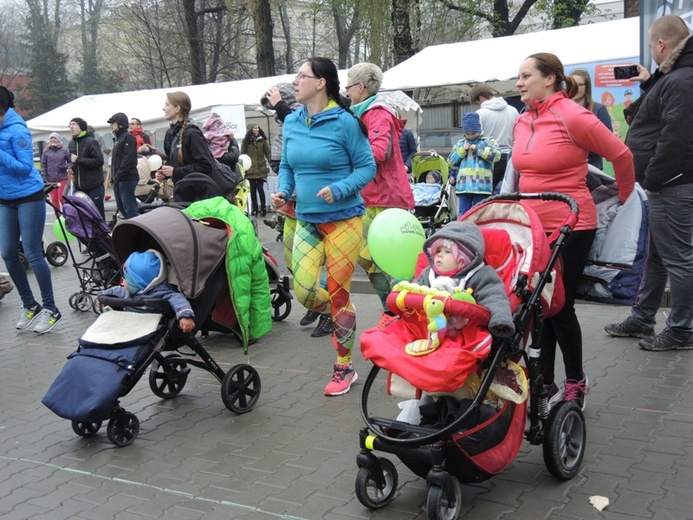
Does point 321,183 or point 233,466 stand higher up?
point 321,183

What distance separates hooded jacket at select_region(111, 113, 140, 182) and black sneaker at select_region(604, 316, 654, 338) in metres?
9.20

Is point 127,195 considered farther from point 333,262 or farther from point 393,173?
point 333,262

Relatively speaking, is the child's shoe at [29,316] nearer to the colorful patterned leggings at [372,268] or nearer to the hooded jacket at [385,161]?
the colorful patterned leggings at [372,268]

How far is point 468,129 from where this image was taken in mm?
8609

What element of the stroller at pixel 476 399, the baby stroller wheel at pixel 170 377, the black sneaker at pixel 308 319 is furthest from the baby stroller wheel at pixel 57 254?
the stroller at pixel 476 399

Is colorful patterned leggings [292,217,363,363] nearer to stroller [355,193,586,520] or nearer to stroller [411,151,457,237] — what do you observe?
stroller [355,193,586,520]

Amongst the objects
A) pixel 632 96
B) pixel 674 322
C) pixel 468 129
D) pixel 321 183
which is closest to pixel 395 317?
pixel 321 183

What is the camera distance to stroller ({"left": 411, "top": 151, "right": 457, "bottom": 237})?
1042 cm

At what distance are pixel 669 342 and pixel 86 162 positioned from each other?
998 centimetres

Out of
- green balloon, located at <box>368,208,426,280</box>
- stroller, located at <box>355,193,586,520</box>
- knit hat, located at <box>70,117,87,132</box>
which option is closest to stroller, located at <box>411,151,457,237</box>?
green balloon, located at <box>368,208,426,280</box>

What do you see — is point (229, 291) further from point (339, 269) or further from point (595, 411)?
point (595, 411)

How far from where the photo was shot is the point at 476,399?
10.9 feet

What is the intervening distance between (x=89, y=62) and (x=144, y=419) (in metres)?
39.7

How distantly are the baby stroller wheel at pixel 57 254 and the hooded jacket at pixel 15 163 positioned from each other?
4.94 m
